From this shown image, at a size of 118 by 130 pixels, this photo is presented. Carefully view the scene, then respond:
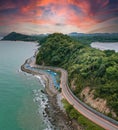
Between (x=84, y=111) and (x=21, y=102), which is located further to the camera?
(x=21, y=102)

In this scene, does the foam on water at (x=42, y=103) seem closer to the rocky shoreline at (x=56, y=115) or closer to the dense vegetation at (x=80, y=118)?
the rocky shoreline at (x=56, y=115)

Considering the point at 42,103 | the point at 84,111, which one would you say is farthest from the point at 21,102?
the point at 84,111

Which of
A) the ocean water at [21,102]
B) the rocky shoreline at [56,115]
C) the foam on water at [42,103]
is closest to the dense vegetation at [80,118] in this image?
the rocky shoreline at [56,115]

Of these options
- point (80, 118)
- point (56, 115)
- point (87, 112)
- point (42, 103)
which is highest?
point (87, 112)

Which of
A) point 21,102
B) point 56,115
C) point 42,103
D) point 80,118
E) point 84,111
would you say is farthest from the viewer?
point 21,102

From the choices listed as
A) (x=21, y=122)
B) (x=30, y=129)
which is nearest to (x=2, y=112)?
(x=21, y=122)

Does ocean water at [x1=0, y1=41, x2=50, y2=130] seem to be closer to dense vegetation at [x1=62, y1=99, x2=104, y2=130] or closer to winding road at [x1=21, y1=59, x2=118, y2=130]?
dense vegetation at [x1=62, y1=99, x2=104, y2=130]

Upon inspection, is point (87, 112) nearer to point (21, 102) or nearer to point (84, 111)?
point (84, 111)

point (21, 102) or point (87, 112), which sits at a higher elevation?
point (87, 112)

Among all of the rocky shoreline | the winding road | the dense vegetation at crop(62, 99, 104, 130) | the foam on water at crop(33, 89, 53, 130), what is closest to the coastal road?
the winding road
